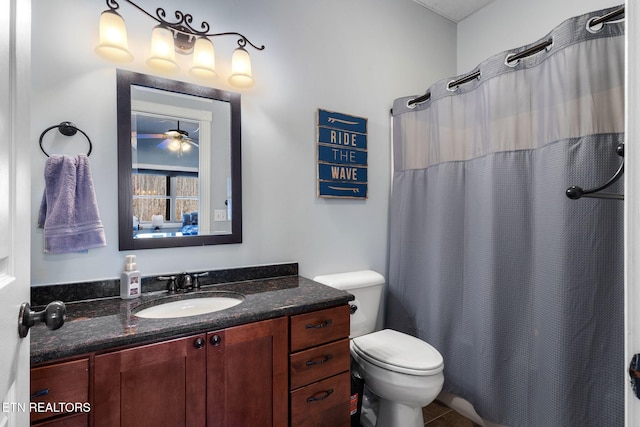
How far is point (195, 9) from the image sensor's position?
1.57m

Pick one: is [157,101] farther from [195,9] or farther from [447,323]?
[447,323]

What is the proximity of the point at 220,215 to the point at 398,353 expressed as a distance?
1166mm

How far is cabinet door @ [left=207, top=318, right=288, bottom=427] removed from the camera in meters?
1.11

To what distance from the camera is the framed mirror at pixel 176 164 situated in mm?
1426

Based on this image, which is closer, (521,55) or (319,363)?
(319,363)

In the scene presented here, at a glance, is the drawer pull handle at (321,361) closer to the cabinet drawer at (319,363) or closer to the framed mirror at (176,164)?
the cabinet drawer at (319,363)

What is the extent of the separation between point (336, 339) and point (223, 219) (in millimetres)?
824

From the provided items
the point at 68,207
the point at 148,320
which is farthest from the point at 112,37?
the point at 148,320

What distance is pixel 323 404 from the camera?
1.36m

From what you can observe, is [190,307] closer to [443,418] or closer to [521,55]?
[443,418]

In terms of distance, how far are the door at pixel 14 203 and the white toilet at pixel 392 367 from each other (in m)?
1.34

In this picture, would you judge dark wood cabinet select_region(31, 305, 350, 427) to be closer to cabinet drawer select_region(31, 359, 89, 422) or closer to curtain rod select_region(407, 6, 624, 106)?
cabinet drawer select_region(31, 359, 89, 422)

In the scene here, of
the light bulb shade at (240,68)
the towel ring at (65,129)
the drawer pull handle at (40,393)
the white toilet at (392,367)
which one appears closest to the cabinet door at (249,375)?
the drawer pull handle at (40,393)

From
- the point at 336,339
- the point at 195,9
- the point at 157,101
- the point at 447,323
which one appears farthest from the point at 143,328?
the point at 447,323
